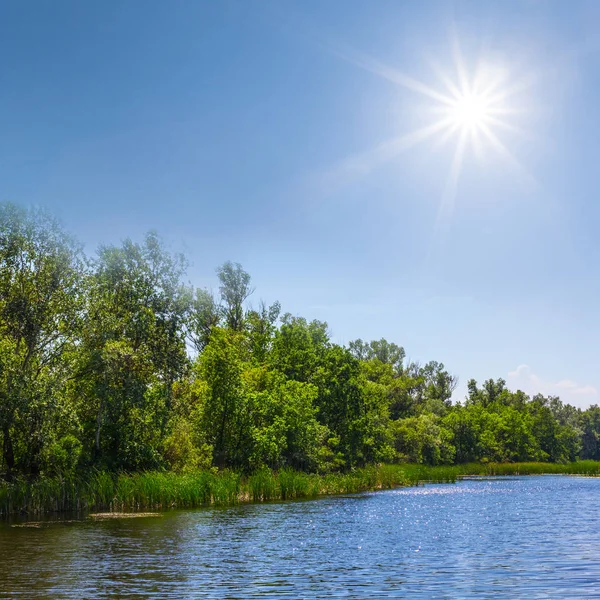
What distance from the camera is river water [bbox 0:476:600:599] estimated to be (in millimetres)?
19969

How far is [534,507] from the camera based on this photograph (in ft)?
167

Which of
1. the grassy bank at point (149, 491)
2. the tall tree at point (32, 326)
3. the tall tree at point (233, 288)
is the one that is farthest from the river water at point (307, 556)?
the tall tree at point (233, 288)

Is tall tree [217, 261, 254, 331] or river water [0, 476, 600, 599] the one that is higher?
tall tree [217, 261, 254, 331]

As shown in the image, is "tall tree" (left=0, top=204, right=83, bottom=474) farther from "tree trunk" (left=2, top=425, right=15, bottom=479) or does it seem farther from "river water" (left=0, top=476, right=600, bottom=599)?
"river water" (left=0, top=476, right=600, bottom=599)

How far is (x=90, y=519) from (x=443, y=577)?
25.0 m

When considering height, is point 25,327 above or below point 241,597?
above

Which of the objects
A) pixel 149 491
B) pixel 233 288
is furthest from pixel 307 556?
pixel 233 288

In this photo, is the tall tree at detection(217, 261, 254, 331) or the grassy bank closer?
the grassy bank

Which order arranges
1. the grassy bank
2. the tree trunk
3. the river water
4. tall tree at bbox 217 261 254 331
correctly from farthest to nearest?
tall tree at bbox 217 261 254 331 → the tree trunk → the grassy bank → the river water

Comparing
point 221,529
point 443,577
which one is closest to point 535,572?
point 443,577

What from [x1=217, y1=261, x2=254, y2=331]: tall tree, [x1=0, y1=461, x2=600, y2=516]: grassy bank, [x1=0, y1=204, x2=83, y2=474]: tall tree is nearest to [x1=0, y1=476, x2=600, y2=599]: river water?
[x1=0, y1=461, x2=600, y2=516]: grassy bank

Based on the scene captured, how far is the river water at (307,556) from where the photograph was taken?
20.0m

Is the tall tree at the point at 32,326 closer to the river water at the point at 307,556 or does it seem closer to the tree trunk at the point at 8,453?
the tree trunk at the point at 8,453

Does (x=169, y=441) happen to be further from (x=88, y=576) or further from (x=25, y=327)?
(x=88, y=576)
